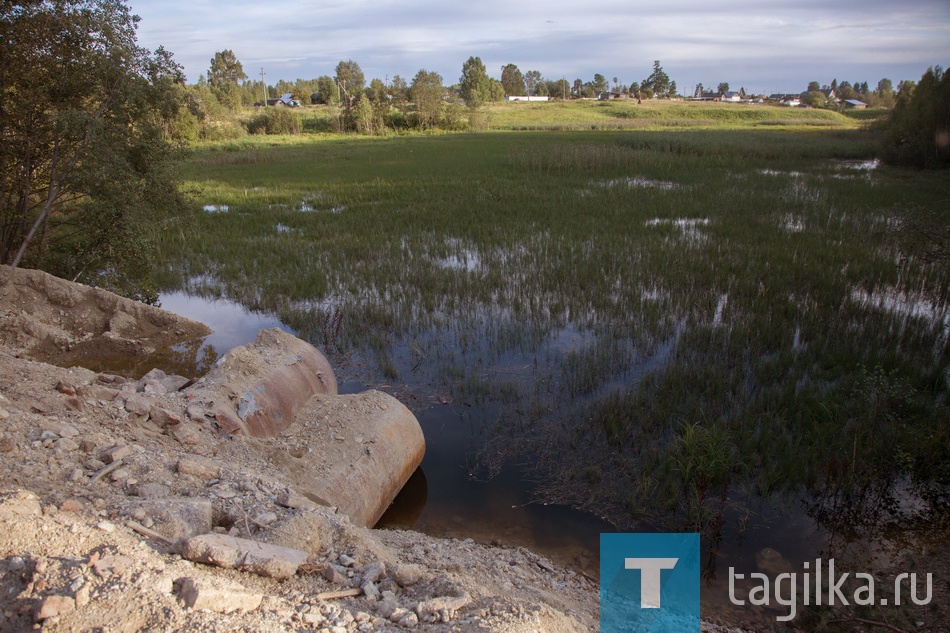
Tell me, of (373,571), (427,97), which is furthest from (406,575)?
(427,97)

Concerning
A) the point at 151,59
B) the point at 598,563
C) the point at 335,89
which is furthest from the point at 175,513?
the point at 335,89

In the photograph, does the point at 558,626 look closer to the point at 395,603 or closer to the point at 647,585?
the point at 395,603

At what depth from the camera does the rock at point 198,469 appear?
3.94m

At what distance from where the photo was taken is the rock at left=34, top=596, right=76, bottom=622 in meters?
2.28

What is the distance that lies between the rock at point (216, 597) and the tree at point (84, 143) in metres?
8.10

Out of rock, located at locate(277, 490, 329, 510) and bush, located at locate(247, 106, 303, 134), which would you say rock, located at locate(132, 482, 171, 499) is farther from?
bush, located at locate(247, 106, 303, 134)

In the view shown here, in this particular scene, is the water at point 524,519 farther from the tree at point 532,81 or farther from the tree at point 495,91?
the tree at point 532,81

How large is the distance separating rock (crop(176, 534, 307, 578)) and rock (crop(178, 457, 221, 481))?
1.01 metres

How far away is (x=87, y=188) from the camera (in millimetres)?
9008

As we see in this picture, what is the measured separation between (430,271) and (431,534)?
6.89 metres

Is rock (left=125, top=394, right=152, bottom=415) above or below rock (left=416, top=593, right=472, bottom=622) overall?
above
